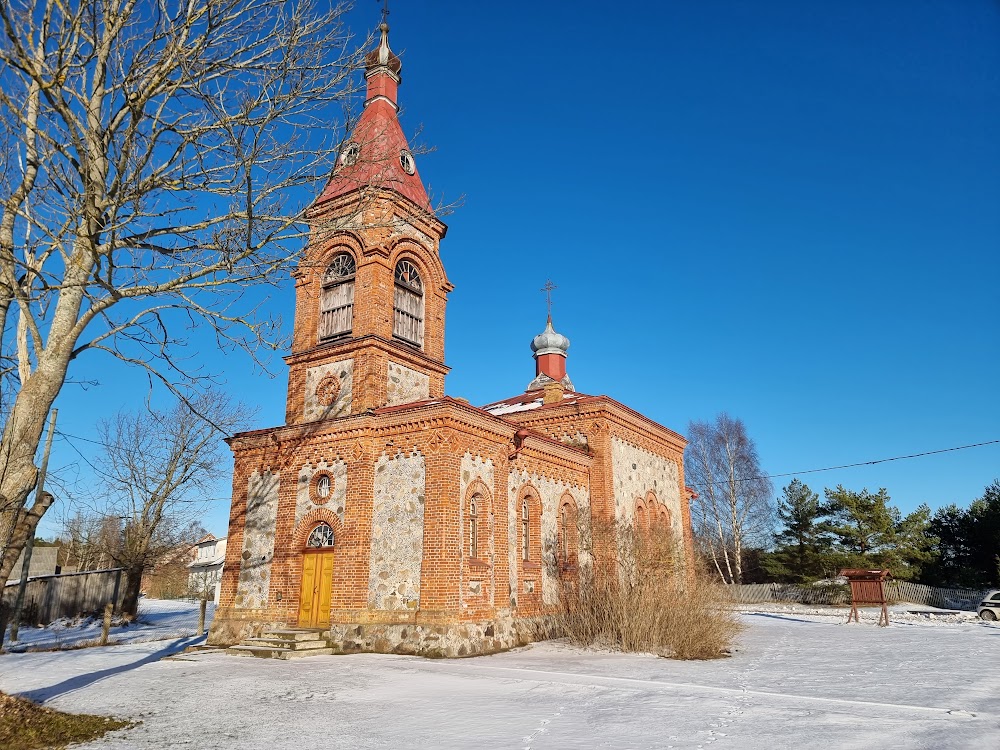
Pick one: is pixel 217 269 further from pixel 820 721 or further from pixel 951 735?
pixel 951 735

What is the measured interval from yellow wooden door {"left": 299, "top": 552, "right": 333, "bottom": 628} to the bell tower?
3505 mm

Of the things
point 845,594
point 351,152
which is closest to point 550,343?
point 351,152

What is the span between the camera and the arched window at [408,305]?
17.3m

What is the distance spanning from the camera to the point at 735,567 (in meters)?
35.8

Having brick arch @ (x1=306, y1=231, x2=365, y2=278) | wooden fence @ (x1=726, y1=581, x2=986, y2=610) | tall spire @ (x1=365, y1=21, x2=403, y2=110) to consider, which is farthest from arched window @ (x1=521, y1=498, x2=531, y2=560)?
wooden fence @ (x1=726, y1=581, x2=986, y2=610)

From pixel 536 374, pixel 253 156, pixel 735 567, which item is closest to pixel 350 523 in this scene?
pixel 253 156

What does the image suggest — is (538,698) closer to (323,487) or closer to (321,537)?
(321,537)

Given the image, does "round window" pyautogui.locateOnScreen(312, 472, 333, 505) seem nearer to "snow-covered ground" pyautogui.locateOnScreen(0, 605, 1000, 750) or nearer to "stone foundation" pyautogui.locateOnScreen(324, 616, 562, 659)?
"stone foundation" pyautogui.locateOnScreen(324, 616, 562, 659)

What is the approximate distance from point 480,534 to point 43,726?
9.16 m

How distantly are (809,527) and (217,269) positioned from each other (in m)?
34.6

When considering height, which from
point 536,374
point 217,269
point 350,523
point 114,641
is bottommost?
point 114,641

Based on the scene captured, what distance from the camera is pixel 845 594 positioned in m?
31.2

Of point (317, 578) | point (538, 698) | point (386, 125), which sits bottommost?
point (538, 698)

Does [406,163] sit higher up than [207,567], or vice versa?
[406,163]
